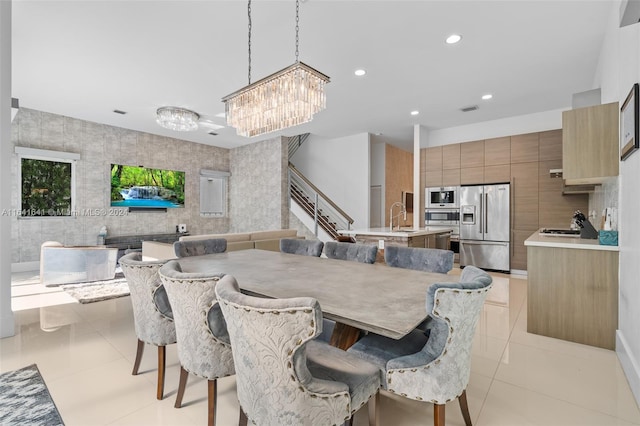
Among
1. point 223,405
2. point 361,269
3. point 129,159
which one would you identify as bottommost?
point 223,405

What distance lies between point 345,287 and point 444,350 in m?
0.60

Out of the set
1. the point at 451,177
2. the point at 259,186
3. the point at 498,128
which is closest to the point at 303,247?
the point at 451,177

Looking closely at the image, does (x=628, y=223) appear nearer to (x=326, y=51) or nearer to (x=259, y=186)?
(x=326, y=51)

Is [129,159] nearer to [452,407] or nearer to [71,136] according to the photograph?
[71,136]

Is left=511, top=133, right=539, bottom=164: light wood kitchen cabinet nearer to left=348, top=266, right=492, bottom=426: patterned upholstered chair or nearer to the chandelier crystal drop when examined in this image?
the chandelier crystal drop

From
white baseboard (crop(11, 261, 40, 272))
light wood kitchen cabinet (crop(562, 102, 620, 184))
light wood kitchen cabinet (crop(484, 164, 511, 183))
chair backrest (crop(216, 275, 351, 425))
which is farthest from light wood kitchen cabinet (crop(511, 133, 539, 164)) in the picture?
white baseboard (crop(11, 261, 40, 272))

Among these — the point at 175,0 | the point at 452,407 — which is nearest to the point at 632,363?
the point at 452,407

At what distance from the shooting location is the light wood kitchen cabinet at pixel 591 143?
8.66 feet

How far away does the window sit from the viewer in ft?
18.3

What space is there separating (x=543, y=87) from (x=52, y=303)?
7.31m

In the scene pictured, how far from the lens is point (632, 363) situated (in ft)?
6.65

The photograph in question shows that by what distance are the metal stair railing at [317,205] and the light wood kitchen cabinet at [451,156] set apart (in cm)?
239

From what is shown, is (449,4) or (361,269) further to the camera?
(449,4)

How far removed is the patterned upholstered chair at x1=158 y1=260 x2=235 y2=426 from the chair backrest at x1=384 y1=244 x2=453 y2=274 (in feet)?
4.69
